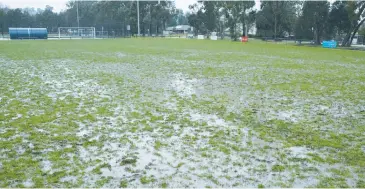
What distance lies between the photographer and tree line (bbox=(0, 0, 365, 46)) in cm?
4541

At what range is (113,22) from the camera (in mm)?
73375

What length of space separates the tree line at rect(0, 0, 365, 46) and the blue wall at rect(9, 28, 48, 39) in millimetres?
14064

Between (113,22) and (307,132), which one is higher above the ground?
(113,22)

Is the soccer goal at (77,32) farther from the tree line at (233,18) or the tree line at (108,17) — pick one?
the tree line at (233,18)

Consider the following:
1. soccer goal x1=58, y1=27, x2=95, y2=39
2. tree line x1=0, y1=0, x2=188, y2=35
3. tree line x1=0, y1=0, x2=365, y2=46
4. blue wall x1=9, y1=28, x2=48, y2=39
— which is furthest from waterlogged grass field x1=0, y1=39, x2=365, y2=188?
tree line x1=0, y1=0, x2=188, y2=35

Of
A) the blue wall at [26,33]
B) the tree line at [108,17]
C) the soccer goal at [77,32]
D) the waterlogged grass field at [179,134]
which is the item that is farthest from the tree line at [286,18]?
the waterlogged grass field at [179,134]

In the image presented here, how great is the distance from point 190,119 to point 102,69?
28.1 feet

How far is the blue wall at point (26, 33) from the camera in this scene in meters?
50.8

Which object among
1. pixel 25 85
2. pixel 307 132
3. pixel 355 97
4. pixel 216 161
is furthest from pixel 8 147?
pixel 355 97

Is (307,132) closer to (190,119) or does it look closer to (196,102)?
(190,119)

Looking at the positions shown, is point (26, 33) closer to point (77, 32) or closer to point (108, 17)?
point (77, 32)

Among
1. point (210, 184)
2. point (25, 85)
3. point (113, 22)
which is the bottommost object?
point (210, 184)

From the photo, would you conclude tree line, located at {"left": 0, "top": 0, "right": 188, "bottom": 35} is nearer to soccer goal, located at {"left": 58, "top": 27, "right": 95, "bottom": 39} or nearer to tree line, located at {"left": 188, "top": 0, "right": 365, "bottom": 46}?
soccer goal, located at {"left": 58, "top": 27, "right": 95, "bottom": 39}

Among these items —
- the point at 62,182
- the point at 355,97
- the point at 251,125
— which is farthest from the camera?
the point at 355,97
